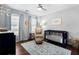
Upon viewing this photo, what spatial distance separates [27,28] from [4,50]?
1.17 ft

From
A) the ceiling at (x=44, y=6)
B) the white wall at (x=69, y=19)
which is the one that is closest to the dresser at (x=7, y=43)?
the ceiling at (x=44, y=6)

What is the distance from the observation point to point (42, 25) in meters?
0.86

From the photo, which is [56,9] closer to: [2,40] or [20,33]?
[20,33]

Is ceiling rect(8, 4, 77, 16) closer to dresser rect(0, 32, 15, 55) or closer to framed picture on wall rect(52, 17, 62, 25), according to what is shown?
framed picture on wall rect(52, 17, 62, 25)

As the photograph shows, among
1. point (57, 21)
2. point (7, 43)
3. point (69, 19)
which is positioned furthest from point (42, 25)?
point (7, 43)

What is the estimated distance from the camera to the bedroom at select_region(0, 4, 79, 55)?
2.46 feet

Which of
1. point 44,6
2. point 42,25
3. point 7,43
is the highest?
point 44,6

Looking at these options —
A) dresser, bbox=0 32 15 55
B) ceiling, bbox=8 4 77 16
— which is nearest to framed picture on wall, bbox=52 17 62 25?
ceiling, bbox=8 4 77 16

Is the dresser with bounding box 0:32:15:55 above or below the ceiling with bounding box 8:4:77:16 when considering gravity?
below

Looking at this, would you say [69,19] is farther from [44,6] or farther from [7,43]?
[7,43]

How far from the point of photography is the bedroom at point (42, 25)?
75cm
